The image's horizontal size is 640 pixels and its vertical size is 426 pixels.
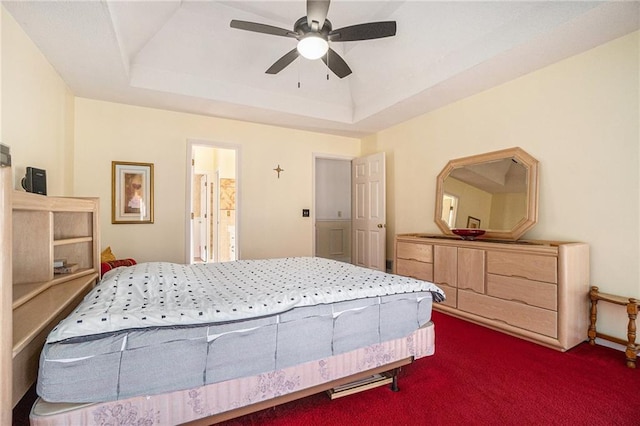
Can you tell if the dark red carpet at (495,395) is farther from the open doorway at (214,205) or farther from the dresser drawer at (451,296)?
the open doorway at (214,205)

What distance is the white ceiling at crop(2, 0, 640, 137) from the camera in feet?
7.71

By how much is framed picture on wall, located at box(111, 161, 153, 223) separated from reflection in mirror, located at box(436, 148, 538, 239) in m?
3.83

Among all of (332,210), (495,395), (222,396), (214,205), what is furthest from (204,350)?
(214,205)

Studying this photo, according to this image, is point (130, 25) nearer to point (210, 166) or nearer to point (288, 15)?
point (288, 15)

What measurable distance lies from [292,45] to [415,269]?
10.3 ft

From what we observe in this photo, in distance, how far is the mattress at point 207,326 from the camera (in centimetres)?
124

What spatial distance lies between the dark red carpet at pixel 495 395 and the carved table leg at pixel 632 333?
3.0 inches

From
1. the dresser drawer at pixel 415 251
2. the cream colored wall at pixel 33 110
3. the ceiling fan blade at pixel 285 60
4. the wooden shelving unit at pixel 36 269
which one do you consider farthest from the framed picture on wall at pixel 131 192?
the dresser drawer at pixel 415 251

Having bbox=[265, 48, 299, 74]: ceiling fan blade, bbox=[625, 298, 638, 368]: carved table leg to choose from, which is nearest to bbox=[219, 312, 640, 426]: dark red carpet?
bbox=[625, 298, 638, 368]: carved table leg

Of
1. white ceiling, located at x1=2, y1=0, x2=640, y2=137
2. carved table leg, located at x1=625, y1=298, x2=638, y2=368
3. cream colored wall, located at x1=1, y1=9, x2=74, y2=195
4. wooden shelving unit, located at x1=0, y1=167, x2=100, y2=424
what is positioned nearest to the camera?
wooden shelving unit, located at x1=0, y1=167, x2=100, y2=424

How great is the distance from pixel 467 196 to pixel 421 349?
7.55 ft

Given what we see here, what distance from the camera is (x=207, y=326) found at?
1457mm

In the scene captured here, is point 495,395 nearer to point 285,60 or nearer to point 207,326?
point 207,326

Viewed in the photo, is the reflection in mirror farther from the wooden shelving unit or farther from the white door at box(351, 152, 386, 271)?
the wooden shelving unit
